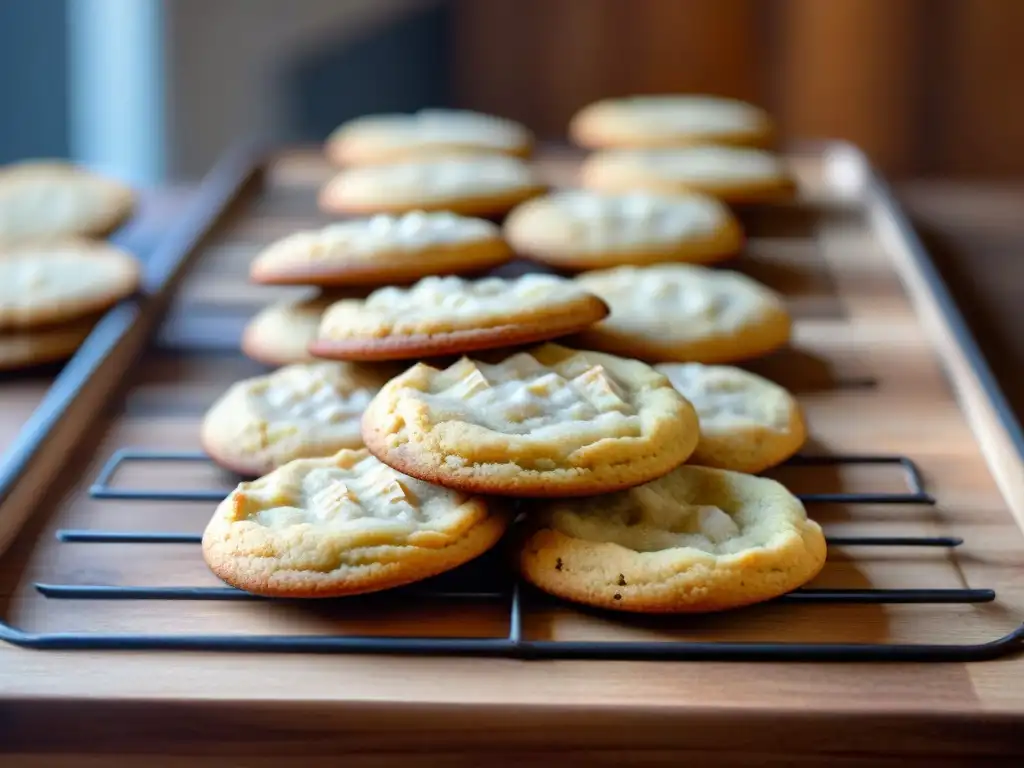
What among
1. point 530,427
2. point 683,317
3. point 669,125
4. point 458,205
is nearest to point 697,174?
point 669,125

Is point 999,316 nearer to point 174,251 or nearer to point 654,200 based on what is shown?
point 654,200

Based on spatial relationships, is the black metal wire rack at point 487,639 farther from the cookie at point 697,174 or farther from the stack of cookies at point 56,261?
the cookie at point 697,174

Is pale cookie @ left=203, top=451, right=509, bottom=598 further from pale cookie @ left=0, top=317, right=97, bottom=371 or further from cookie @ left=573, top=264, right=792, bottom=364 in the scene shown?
pale cookie @ left=0, top=317, right=97, bottom=371

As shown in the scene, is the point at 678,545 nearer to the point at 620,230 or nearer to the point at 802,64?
the point at 620,230

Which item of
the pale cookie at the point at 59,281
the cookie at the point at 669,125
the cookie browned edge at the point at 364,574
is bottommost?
the cookie browned edge at the point at 364,574

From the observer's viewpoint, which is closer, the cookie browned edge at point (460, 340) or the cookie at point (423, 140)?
the cookie browned edge at point (460, 340)

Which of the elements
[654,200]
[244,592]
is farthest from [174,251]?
[244,592]

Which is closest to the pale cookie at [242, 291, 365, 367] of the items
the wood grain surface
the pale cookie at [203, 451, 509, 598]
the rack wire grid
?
the wood grain surface

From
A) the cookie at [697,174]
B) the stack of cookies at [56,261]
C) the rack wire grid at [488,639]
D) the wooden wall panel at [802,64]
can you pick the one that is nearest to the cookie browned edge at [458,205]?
the cookie at [697,174]
